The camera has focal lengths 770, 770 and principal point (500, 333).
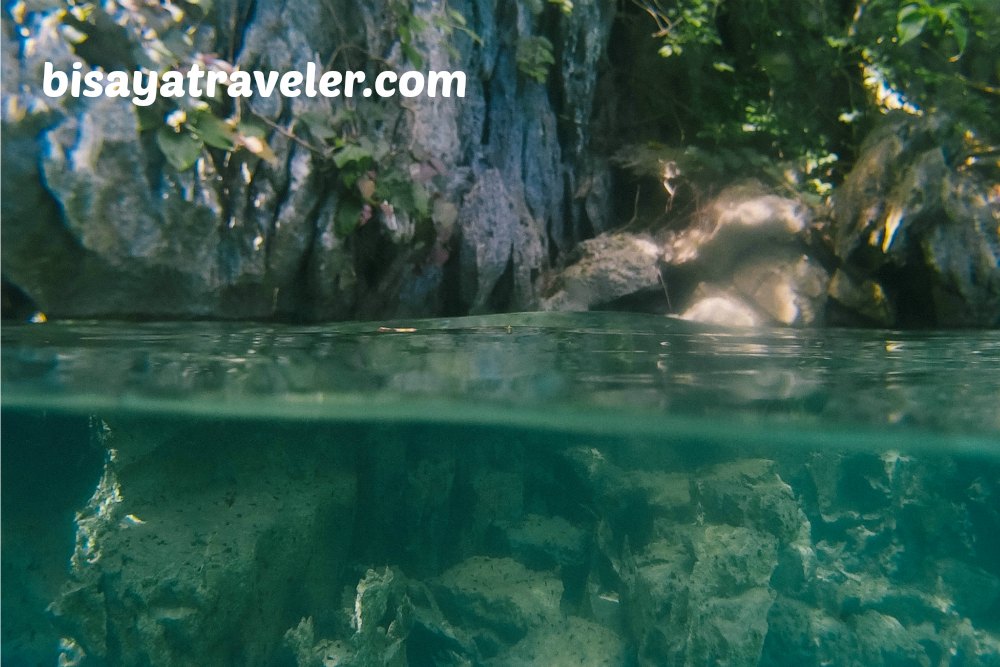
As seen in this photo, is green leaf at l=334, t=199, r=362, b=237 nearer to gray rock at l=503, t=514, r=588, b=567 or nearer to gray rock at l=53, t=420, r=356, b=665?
gray rock at l=53, t=420, r=356, b=665

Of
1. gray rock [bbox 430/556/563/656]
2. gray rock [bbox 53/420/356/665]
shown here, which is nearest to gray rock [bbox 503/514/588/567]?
gray rock [bbox 430/556/563/656]

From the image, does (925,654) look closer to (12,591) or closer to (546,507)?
(546,507)

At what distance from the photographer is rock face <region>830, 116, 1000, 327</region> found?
1081cm

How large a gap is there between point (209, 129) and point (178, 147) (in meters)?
0.33

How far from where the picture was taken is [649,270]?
11.4 m

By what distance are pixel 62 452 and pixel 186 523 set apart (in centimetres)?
277

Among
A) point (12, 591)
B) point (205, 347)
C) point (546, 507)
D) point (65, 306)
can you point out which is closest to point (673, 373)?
point (546, 507)

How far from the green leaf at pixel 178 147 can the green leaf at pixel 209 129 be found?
112 mm

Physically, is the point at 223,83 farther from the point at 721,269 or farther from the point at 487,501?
the point at 721,269

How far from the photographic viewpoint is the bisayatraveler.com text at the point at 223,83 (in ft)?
21.1

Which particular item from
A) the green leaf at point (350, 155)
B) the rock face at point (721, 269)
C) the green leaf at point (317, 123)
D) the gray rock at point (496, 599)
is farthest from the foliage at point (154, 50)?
the rock face at point (721, 269)

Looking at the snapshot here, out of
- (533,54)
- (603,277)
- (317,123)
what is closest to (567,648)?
(317,123)

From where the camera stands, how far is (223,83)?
7.09 meters

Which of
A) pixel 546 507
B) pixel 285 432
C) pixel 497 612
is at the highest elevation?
pixel 285 432
